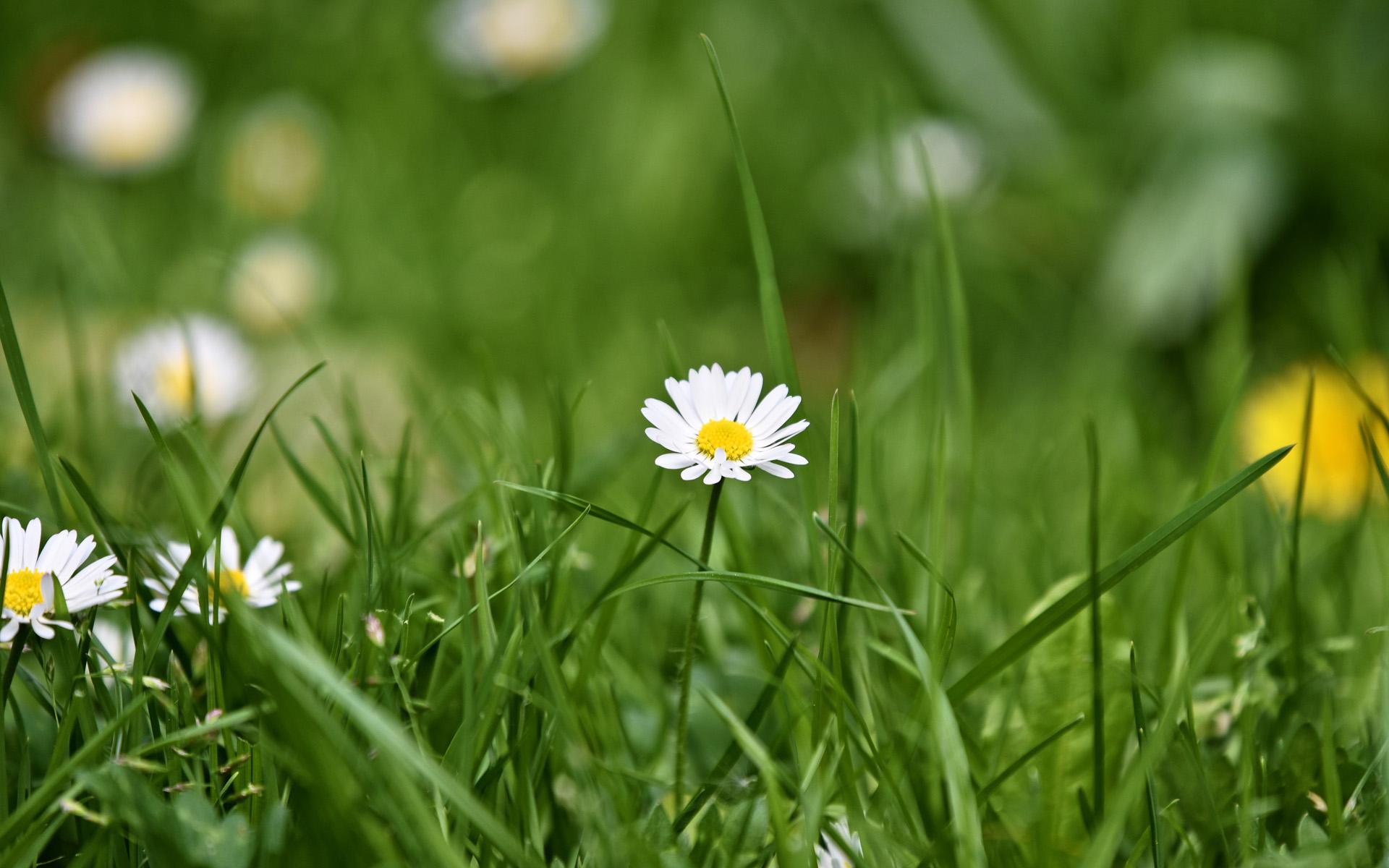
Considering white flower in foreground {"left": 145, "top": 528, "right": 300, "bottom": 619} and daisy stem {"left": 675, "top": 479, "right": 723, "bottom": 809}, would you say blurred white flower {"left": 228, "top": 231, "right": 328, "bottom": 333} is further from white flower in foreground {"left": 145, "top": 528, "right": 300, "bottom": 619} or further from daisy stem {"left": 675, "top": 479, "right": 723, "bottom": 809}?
daisy stem {"left": 675, "top": 479, "right": 723, "bottom": 809}

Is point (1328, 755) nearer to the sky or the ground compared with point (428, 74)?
nearer to the ground

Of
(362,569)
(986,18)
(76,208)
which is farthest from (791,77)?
(362,569)

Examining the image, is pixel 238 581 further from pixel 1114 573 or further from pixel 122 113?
pixel 122 113

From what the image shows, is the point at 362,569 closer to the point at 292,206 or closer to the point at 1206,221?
the point at 1206,221

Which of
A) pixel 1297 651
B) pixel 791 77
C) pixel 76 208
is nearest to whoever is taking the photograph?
pixel 1297 651

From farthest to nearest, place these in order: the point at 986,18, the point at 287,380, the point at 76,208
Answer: the point at 986,18, the point at 76,208, the point at 287,380

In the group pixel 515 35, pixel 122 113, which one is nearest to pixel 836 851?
pixel 515 35

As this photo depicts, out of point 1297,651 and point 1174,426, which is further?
point 1174,426

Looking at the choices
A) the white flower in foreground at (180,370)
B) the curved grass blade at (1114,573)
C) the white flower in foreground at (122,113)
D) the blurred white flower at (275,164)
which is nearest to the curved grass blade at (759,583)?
the curved grass blade at (1114,573)
